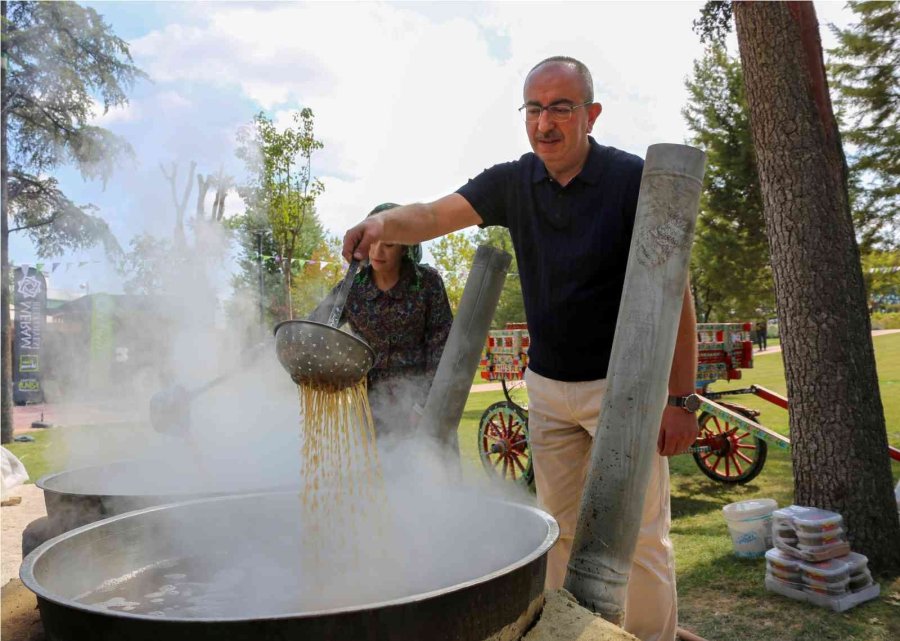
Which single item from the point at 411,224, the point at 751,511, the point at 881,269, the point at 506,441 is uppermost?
the point at 881,269

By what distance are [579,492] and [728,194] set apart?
2106cm

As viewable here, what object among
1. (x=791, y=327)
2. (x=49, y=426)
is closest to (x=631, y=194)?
(x=791, y=327)

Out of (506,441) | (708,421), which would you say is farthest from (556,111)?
(708,421)

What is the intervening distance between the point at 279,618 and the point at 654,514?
132 cm

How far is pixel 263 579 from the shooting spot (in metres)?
1.67

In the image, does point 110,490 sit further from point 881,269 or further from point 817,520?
point 881,269

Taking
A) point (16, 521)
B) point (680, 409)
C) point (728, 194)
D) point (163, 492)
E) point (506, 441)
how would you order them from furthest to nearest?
point (728, 194), point (506, 441), point (16, 521), point (163, 492), point (680, 409)

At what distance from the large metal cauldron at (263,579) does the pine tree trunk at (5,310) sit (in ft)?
33.4

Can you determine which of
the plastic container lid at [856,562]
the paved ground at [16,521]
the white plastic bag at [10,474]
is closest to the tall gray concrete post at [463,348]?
the plastic container lid at [856,562]

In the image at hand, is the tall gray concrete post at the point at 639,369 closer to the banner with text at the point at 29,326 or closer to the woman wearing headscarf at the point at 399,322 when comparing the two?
the woman wearing headscarf at the point at 399,322

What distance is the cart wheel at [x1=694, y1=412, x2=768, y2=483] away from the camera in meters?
6.04

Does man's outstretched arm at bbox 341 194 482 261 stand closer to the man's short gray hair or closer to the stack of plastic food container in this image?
the man's short gray hair

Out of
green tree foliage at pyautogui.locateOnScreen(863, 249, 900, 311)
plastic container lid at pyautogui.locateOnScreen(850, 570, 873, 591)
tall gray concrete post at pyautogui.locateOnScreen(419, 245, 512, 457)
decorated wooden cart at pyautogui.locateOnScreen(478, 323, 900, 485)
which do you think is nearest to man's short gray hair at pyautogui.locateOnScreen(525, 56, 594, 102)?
tall gray concrete post at pyautogui.locateOnScreen(419, 245, 512, 457)

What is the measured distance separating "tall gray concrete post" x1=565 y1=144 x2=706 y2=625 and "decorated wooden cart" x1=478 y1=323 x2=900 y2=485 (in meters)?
4.31
